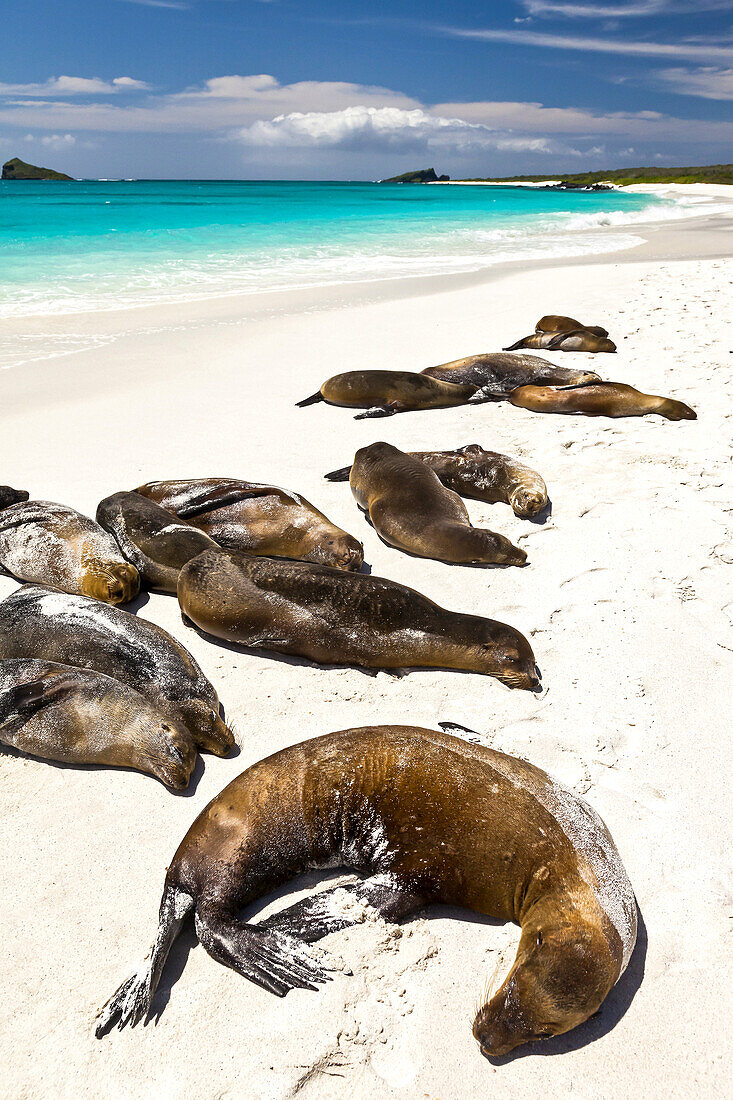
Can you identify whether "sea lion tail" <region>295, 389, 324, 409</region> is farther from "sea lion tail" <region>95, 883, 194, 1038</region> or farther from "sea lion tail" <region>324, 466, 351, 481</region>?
"sea lion tail" <region>95, 883, 194, 1038</region>

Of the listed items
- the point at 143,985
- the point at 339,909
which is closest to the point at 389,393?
the point at 339,909

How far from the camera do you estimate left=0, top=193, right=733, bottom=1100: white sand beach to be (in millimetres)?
1978

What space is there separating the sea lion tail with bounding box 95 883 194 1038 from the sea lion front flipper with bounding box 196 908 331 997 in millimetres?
84

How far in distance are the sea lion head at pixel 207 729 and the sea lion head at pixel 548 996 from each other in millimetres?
1397

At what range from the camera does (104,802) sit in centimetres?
279

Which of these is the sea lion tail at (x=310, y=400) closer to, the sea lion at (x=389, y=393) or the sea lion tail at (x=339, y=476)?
the sea lion at (x=389, y=393)

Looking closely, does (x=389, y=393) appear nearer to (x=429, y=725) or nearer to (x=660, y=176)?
(x=429, y=725)

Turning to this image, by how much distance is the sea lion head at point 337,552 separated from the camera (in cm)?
425

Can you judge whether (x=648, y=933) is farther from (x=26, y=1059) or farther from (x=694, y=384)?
(x=694, y=384)

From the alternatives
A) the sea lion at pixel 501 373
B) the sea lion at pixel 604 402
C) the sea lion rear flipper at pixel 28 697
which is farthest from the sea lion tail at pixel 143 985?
the sea lion at pixel 501 373

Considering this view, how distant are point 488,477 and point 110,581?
2.71m

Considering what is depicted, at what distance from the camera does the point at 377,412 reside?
23.0ft

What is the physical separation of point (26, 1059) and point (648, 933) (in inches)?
72.4

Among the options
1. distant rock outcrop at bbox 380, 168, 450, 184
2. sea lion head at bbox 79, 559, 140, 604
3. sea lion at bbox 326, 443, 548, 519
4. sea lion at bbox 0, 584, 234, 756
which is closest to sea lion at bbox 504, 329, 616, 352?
sea lion at bbox 326, 443, 548, 519
